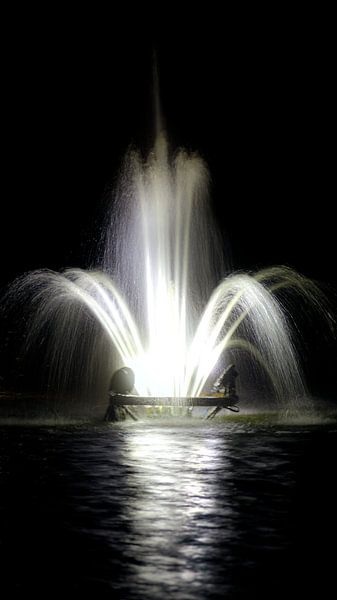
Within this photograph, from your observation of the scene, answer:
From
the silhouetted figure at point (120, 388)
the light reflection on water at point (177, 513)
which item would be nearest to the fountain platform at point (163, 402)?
the silhouetted figure at point (120, 388)

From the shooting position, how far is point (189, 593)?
600 centimetres

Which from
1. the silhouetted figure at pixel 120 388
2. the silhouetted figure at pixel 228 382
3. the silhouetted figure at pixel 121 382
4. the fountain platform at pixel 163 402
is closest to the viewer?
the fountain platform at pixel 163 402

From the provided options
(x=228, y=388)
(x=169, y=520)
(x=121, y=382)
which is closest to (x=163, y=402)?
(x=121, y=382)

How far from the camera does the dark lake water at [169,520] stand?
637 cm

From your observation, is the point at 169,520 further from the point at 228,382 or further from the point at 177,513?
the point at 228,382

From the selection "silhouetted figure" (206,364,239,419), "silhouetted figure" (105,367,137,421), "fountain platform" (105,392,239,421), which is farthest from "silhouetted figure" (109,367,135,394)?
"silhouetted figure" (206,364,239,419)

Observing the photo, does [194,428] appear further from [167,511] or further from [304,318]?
[304,318]

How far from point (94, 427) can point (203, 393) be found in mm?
5867

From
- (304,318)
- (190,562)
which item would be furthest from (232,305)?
(304,318)

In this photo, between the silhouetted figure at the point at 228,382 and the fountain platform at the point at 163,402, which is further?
the silhouetted figure at the point at 228,382

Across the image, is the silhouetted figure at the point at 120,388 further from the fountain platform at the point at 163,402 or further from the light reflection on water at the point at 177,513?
the light reflection on water at the point at 177,513

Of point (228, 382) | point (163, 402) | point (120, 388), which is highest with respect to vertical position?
point (228, 382)

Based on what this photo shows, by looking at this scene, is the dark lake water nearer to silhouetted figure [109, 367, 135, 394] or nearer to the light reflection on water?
the light reflection on water

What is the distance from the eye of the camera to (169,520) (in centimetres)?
864
